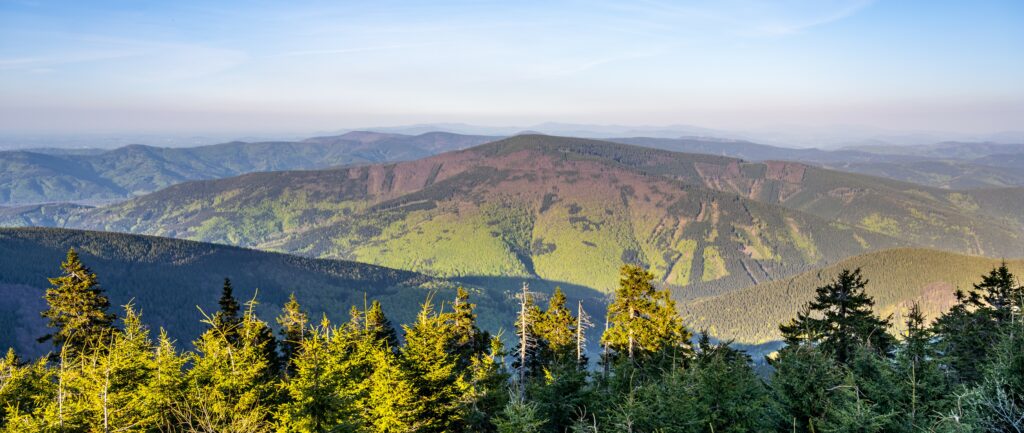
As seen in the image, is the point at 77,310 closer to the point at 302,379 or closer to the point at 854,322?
the point at 302,379

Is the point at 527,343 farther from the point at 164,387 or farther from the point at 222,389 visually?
the point at 164,387

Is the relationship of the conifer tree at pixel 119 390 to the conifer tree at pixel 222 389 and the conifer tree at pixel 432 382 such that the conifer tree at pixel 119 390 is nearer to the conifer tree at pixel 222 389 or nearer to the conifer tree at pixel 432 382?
the conifer tree at pixel 222 389

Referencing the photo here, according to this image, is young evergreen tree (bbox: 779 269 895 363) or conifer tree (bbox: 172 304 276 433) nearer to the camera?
conifer tree (bbox: 172 304 276 433)

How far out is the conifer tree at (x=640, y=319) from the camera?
42281 mm

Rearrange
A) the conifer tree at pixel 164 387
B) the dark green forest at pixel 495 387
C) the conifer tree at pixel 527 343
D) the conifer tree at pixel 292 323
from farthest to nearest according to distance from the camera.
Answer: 1. the conifer tree at pixel 292 323
2. the conifer tree at pixel 527 343
3. the conifer tree at pixel 164 387
4. the dark green forest at pixel 495 387

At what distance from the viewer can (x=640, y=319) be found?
4275cm

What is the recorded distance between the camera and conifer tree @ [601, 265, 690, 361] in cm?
4228

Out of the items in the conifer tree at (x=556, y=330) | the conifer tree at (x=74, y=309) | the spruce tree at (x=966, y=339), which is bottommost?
the conifer tree at (x=556, y=330)

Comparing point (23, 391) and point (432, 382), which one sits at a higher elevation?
point (23, 391)

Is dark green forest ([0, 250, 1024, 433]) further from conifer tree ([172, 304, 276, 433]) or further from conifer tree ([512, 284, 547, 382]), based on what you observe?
conifer tree ([512, 284, 547, 382])

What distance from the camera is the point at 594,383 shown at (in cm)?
3719

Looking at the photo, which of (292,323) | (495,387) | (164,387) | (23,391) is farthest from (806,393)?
(292,323)

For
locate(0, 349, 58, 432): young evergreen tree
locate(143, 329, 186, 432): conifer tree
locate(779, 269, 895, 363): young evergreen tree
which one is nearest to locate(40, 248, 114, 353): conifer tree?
locate(0, 349, 58, 432): young evergreen tree

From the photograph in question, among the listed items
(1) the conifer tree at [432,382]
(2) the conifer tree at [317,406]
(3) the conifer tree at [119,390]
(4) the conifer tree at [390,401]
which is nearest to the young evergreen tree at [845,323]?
(1) the conifer tree at [432,382]
